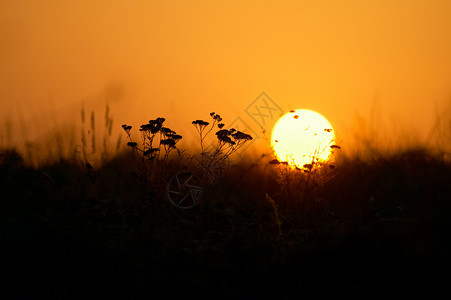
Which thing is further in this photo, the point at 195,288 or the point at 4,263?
the point at 4,263

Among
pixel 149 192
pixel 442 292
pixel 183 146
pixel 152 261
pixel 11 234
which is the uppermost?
pixel 183 146

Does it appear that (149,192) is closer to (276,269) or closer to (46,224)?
(46,224)

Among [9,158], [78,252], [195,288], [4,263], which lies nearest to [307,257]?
[195,288]

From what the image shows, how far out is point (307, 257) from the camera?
379 cm

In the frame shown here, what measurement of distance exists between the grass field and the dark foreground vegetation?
11 millimetres

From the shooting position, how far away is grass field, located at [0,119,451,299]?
355 centimetres

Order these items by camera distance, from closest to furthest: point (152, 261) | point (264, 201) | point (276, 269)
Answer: point (276, 269)
point (152, 261)
point (264, 201)

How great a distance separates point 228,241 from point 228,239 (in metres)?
0.05

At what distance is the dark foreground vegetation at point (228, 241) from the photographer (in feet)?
11.6

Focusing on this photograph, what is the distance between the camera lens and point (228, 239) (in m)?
4.36

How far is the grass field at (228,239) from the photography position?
11.6 ft

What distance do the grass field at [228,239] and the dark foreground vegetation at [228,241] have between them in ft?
0.03

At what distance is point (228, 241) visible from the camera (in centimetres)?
430

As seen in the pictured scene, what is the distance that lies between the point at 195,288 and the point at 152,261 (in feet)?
1.86
